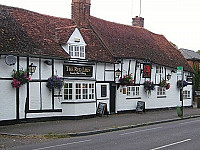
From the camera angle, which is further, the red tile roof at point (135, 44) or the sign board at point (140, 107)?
the sign board at point (140, 107)

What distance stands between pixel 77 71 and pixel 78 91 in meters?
1.33

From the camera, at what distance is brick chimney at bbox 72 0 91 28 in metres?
27.8

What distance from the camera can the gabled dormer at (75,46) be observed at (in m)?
23.2

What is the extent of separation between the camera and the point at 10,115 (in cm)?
1947

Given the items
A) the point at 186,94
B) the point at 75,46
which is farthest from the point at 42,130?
the point at 186,94

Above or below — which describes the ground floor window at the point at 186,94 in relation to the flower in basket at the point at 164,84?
below

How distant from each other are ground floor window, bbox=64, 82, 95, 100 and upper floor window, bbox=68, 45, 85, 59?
193 centimetres

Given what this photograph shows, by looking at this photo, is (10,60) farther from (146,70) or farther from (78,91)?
(146,70)

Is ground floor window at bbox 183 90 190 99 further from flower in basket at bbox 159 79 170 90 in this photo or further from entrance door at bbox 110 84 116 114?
entrance door at bbox 110 84 116 114

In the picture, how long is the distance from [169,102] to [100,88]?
10734 millimetres

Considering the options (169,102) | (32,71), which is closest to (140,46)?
(169,102)

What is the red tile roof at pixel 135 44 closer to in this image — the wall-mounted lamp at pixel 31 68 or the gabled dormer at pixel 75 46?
the gabled dormer at pixel 75 46

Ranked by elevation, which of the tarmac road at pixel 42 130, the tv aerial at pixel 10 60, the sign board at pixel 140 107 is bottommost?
the tarmac road at pixel 42 130

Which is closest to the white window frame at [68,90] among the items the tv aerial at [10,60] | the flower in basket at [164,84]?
the tv aerial at [10,60]
